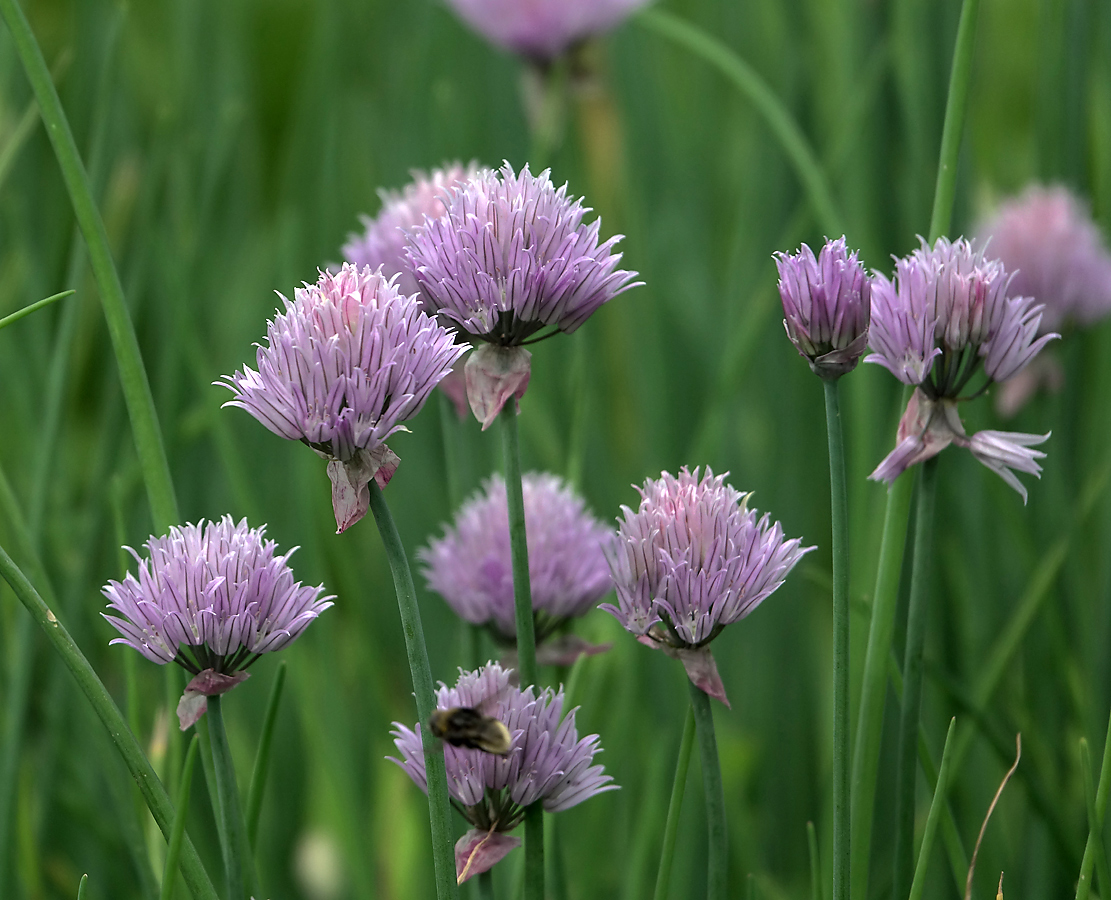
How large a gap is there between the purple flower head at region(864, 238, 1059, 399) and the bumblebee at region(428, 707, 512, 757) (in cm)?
19

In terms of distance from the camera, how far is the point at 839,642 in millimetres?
370

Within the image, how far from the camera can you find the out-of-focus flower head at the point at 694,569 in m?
0.38

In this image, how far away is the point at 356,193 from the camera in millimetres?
1596

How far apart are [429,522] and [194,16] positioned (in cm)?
64

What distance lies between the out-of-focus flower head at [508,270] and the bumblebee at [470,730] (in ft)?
0.33

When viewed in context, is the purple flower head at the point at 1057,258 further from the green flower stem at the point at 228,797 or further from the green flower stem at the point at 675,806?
the green flower stem at the point at 228,797

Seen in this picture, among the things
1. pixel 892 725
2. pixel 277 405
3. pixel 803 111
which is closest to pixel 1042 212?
pixel 803 111

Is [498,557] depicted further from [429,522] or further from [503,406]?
[429,522]

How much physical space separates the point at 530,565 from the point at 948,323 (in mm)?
229

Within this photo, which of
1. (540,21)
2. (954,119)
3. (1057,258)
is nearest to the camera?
(954,119)

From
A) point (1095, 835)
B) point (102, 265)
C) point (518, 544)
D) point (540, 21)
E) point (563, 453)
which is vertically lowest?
point (1095, 835)

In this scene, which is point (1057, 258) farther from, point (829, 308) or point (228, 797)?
point (228, 797)

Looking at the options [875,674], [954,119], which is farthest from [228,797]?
[954,119]

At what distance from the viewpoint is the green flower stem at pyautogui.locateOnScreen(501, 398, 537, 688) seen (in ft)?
1.27
